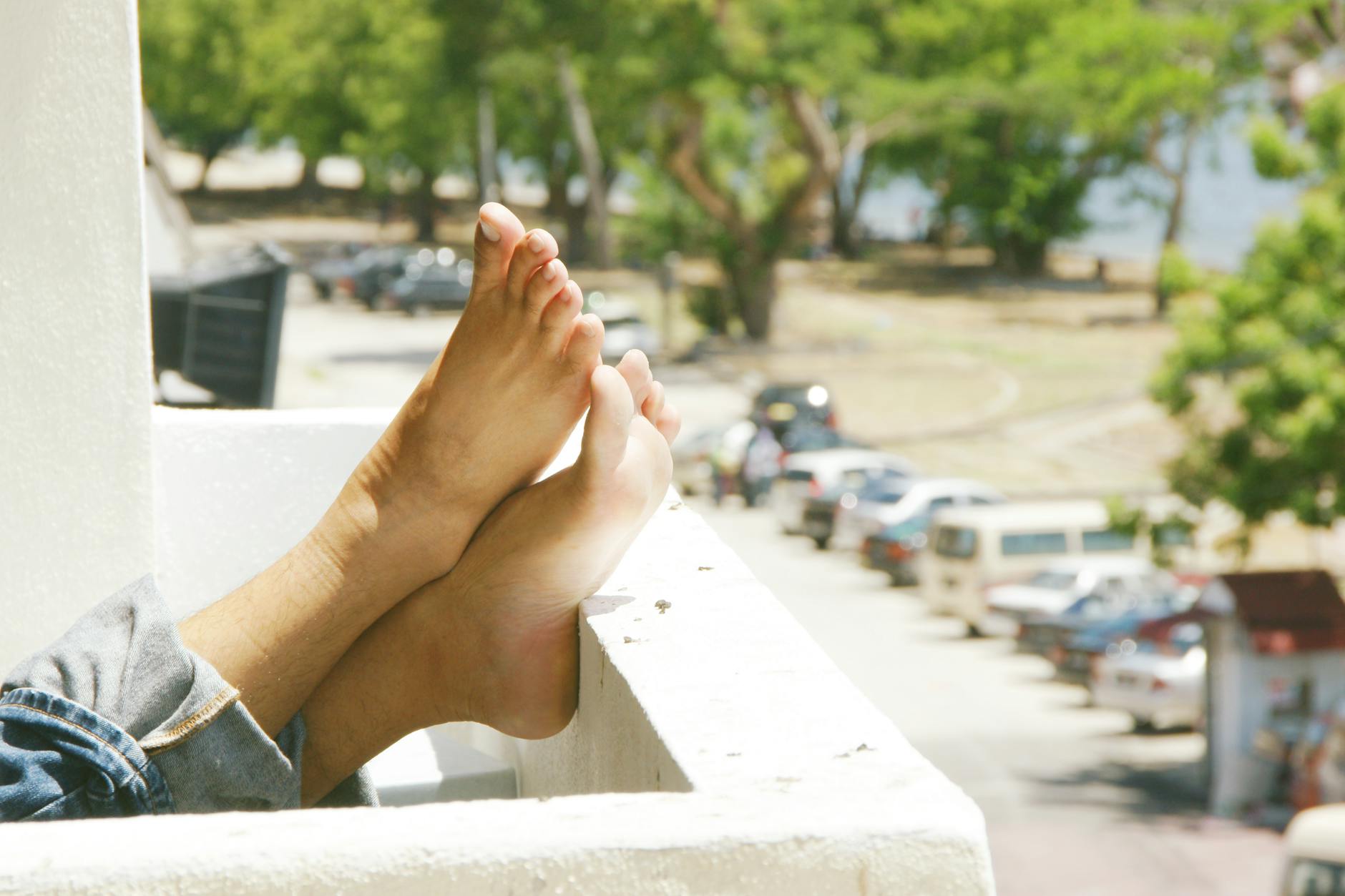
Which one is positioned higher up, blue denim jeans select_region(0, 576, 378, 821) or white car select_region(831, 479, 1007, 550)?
blue denim jeans select_region(0, 576, 378, 821)

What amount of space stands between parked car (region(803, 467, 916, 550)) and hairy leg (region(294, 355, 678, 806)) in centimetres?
2012

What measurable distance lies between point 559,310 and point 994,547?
17.5 m

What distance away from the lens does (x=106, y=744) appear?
1.55m

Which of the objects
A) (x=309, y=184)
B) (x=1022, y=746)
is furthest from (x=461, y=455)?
(x=309, y=184)

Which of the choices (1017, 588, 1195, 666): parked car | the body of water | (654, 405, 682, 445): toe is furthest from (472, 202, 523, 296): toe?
(1017, 588, 1195, 666): parked car

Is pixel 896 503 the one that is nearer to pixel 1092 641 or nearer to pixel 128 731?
pixel 1092 641

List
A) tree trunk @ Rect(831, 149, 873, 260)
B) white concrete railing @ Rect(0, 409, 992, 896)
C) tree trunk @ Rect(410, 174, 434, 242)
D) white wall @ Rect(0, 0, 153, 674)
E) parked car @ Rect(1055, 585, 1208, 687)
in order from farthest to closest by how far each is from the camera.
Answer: tree trunk @ Rect(831, 149, 873, 260), tree trunk @ Rect(410, 174, 434, 242), parked car @ Rect(1055, 585, 1208, 687), white wall @ Rect(0, 0, 153, 674), white concrete railing @ Rect(0, 409, 992, 896)

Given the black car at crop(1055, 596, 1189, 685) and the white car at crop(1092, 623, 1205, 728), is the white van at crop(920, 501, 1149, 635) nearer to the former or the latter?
the black car at crop(1055, 596, 1189, 685)

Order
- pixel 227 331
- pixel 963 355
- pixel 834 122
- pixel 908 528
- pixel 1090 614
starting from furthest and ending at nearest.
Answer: pixel 834 122, pixel 963 355, pixel 908 528, pixel 1090 614, pixel 227 331

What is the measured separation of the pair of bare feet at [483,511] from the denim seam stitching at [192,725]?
26 centimetres

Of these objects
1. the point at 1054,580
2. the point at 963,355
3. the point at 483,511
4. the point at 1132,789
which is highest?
the point at 483,511

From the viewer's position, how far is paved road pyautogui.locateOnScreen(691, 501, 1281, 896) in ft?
40.2

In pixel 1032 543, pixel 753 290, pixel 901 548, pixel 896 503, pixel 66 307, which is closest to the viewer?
pixel 66 307

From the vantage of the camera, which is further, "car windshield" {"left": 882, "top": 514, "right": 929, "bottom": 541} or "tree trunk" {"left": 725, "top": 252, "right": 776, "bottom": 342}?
"tree trunk" {"left": 725, "top": 252, "right": 776, "bottom": 342}
